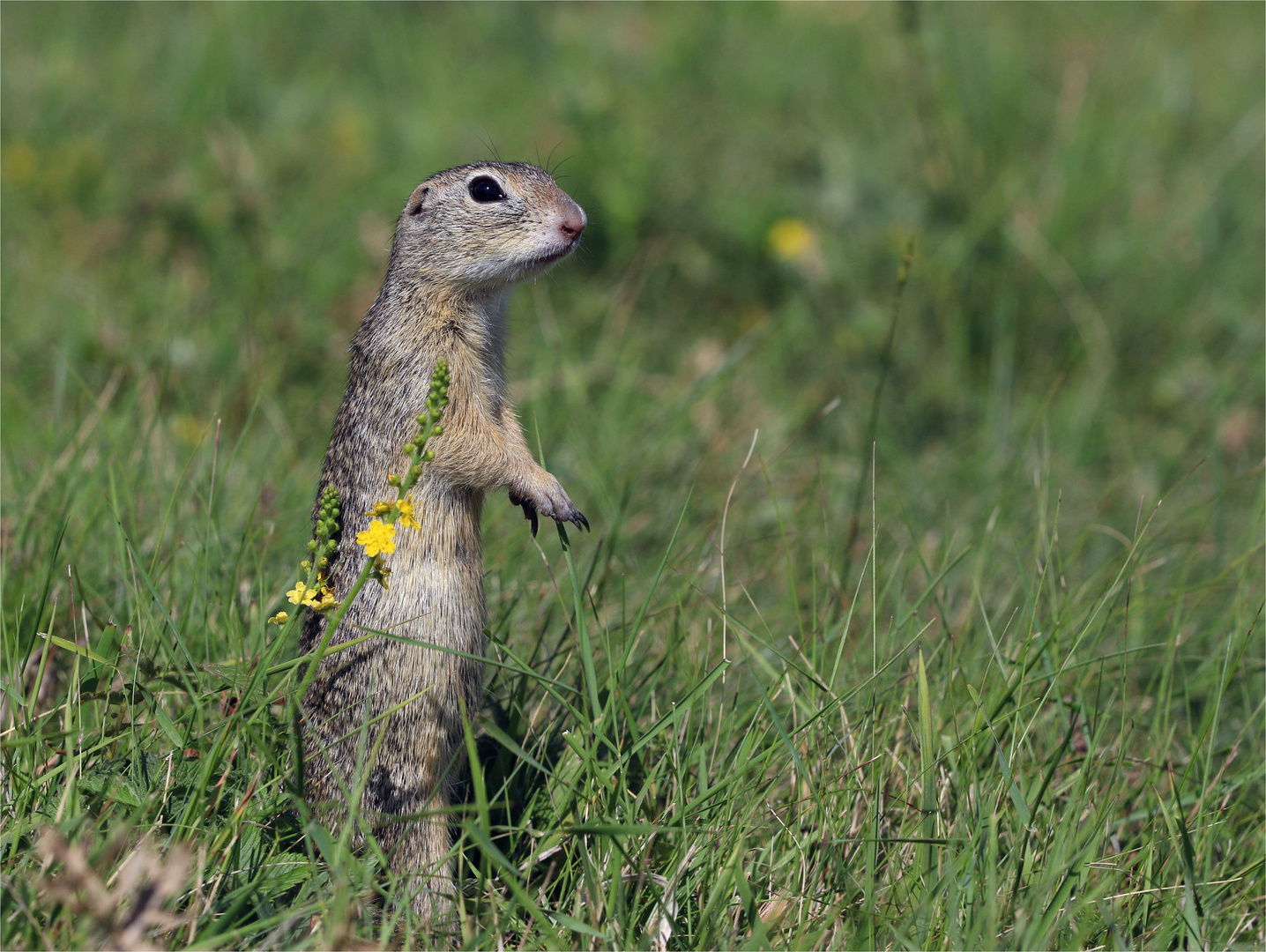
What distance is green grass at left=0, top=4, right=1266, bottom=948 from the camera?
2.66 meters

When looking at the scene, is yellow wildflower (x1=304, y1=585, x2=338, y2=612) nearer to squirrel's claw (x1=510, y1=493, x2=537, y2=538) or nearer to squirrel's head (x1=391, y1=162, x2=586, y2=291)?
squirrel's claw (x1=510, y1=493, x2=537, y2=538)

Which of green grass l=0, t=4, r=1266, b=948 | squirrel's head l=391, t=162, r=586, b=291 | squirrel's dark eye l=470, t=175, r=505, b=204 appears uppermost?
squirrel's dark eye l=470, t=175, r=505, b=204

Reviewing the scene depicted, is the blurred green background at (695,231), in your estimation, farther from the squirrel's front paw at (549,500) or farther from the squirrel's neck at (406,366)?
the squirrel's front paw at (549,500)

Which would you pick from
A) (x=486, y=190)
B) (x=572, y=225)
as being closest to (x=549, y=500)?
(x=572, y=225)

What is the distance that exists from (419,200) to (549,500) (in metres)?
1.09

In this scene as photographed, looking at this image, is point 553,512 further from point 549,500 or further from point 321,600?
point 321,600

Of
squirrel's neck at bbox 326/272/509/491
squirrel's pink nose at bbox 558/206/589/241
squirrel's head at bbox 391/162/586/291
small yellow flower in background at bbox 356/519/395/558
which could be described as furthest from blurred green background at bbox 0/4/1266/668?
small yellow flower in background at bbox 356/519/395/558

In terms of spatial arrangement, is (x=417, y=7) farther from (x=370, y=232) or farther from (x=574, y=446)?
(x=574, y=446)

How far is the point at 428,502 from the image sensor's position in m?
2.99

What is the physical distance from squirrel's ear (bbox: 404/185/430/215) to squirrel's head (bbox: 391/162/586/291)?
3 cm

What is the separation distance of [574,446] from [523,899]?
2.63 meters

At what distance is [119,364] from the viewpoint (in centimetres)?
495

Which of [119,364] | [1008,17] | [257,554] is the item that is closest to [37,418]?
[119,364]

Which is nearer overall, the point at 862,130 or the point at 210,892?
the point at 210,892
